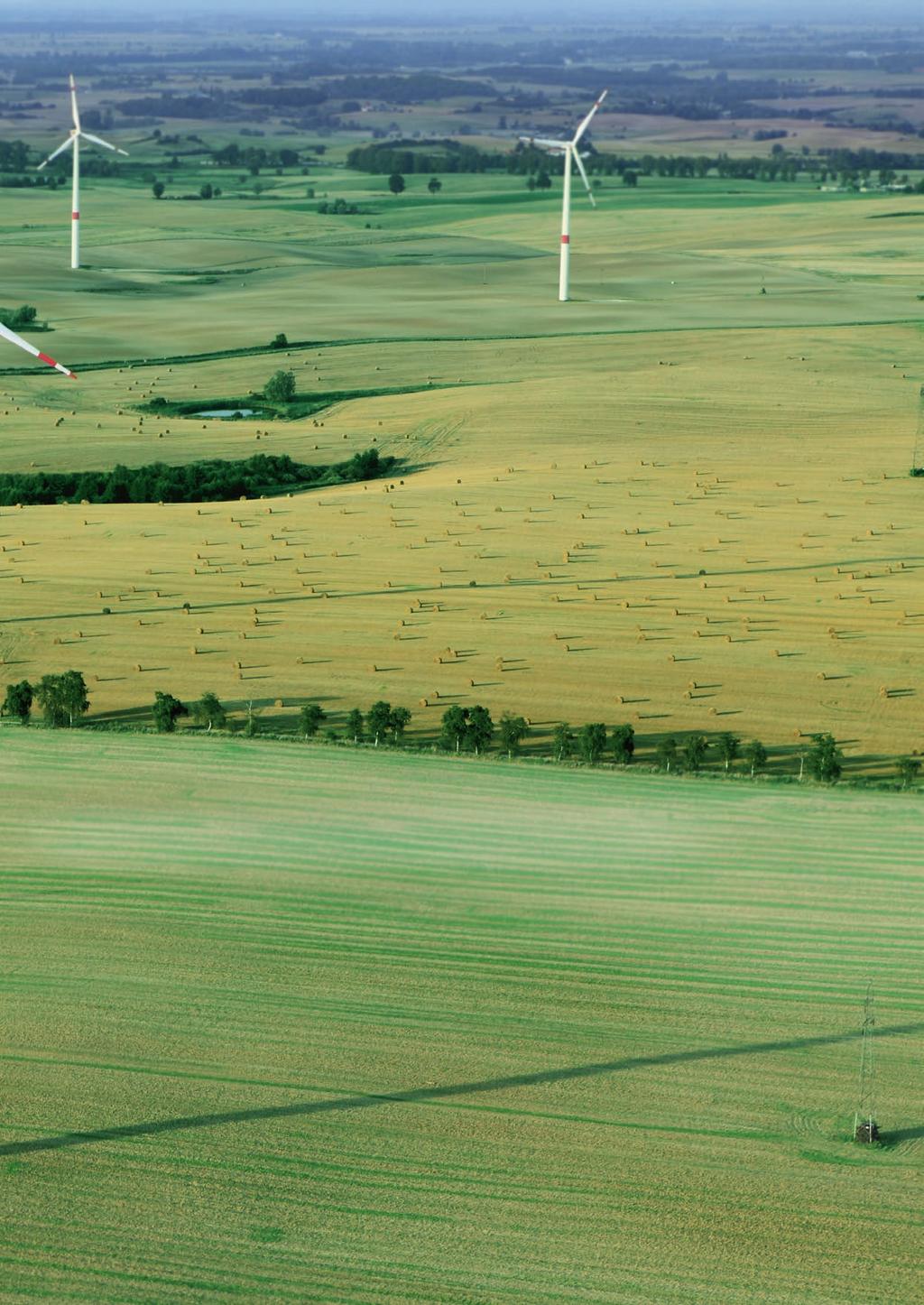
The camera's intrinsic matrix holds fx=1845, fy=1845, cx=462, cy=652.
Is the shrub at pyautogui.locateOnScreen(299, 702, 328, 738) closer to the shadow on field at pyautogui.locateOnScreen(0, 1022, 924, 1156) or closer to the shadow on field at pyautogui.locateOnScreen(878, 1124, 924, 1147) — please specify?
the shadow on field at pyautogui.locateOnScreen(0, 1022, 924, 1156)

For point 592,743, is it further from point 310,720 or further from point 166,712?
point 166,712

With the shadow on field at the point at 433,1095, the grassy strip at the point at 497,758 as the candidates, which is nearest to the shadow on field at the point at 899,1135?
the shadow on field at the point at 433,1095

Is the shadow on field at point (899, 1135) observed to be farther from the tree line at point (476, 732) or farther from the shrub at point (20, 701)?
the shrub at point (20, 701)

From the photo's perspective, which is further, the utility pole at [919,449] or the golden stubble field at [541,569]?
the utility pole at [919,449]

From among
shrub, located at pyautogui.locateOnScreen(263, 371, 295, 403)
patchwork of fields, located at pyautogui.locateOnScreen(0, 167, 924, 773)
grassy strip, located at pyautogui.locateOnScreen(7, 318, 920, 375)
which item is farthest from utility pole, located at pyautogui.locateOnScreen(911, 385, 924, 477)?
shrub, located at pyautogui.locateOnScreen(263, 371, 295, 403)

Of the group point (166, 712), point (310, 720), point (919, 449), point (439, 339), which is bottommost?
point (310, 720)

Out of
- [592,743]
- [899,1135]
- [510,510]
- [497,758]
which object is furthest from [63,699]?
[899,1135]
